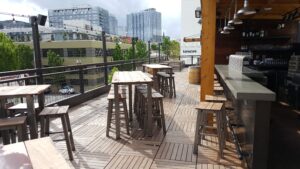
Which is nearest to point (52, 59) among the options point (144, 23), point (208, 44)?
point (144, 23)

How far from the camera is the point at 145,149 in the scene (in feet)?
10.9

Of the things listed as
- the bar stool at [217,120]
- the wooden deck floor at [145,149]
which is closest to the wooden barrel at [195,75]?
the wooden deck floor at [145,149]

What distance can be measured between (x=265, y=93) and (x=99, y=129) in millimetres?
2716

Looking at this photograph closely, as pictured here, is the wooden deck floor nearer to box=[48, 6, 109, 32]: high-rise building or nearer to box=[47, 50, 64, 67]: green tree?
box=[47, 50, 64, 67]: green tree

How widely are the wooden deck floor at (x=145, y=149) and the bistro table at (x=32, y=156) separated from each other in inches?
58.8

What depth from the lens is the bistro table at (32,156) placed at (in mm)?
1197

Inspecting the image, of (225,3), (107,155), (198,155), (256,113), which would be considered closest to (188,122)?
(198,155)

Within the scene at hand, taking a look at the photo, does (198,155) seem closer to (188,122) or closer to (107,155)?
(107,155)

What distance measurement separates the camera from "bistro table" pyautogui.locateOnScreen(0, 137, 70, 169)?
3.93 feet

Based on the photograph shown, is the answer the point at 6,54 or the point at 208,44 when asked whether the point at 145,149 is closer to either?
the point at 208,44

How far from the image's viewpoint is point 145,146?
3418 mm

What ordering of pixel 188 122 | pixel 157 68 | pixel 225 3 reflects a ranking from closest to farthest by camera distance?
pixel 188 122 < pixel 225 3 < pixel 157 68

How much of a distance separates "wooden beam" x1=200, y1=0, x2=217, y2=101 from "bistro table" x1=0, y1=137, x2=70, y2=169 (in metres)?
3.02

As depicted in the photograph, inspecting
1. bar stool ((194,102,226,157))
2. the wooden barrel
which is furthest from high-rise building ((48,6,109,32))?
bar stool ((194,102,226,157))
